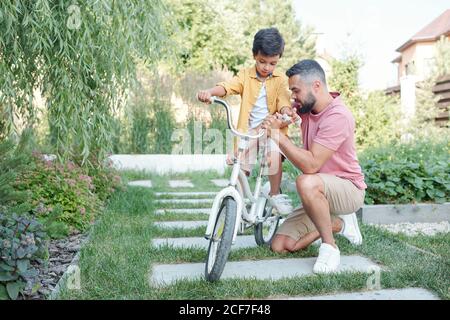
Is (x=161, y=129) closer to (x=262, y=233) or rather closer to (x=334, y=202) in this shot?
(x=262, y=233)

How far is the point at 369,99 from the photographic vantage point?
855cm

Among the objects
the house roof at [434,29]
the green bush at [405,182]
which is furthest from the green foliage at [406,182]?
the house roof at [434,29]

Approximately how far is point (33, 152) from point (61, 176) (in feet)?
1.93

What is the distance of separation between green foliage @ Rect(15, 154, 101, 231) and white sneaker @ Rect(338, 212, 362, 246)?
1.91 m

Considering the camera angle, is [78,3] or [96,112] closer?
[78,3]

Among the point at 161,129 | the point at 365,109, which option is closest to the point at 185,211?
the point at 161,129

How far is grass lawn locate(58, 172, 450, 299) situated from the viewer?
238cm

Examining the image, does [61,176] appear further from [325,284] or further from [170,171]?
[170,171]

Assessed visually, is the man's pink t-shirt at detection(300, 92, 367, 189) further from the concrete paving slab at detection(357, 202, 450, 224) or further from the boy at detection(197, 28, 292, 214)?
the concrete paving slab at detection(357, 202, 450, 224)

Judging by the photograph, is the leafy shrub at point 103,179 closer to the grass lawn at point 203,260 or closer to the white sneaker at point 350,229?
the grass lawn at point 203,260

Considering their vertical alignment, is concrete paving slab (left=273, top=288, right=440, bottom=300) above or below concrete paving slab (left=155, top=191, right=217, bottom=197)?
below

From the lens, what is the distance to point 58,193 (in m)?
3.75

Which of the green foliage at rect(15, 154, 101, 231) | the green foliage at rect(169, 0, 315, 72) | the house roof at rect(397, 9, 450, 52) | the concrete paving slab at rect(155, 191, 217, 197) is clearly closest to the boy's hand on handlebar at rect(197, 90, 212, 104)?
the green foliage at rect(15, 154, 101, 231)
